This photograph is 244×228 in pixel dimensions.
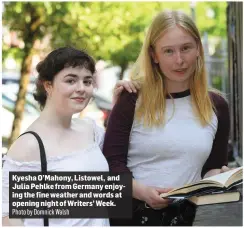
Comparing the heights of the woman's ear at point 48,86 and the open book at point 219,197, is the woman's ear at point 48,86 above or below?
above

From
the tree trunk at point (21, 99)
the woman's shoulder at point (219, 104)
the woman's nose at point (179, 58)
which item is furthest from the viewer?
the tree trunk at point (21, 99)

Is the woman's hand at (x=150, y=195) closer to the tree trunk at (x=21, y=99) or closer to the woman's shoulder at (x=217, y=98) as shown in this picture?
the woman's shoulder at (x=217, y=98)

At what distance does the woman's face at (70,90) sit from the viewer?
A: 2355 mm

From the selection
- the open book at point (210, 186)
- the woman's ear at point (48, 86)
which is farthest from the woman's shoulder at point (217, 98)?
the woman's ear at point (48, 86)

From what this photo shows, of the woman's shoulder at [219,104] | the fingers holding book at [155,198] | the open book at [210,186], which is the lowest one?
the fingers holding book at [155,198]

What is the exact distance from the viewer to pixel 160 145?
249 centimetres

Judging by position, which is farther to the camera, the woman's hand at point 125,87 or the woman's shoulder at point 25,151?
the woman's hand at point 125,87

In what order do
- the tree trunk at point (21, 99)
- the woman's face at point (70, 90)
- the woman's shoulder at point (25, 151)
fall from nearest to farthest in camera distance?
the woman's shoulder at point (25, 151) < the woman's face at point (70, 90) < the tree trunk at point (21, 99)

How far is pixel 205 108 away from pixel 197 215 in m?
0.59

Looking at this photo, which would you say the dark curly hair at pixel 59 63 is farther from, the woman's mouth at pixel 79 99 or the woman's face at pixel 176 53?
the woman's face at pixel 176 53

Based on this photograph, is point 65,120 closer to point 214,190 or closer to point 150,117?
point 150,117

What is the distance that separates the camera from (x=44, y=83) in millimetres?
2455
